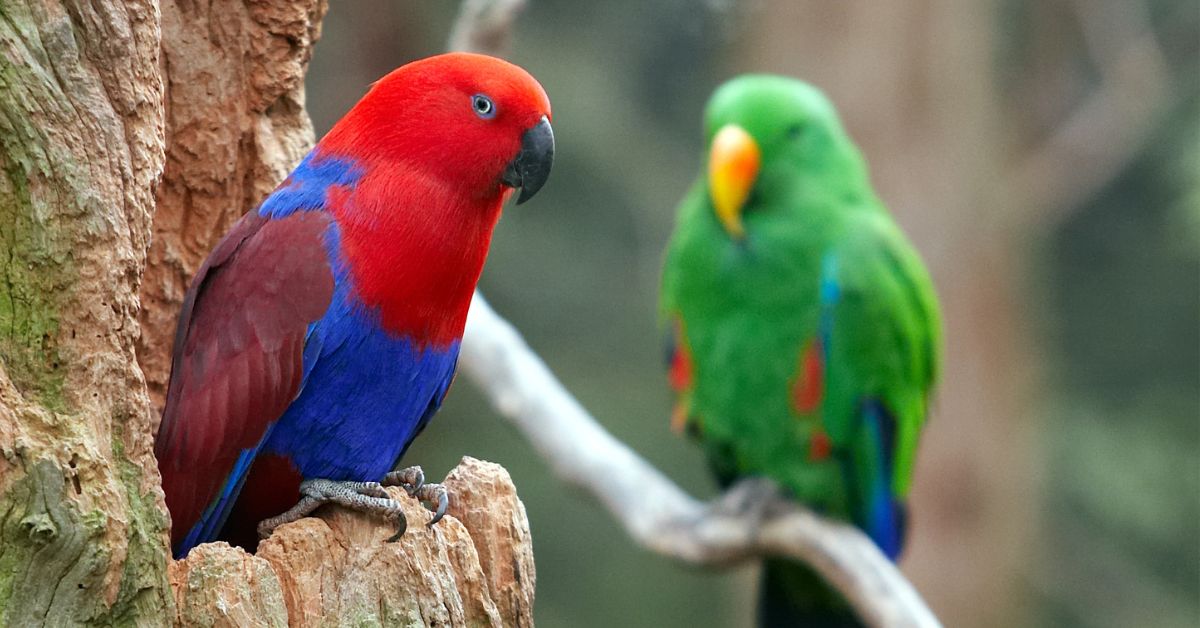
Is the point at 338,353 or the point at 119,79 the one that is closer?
the point at 119,79

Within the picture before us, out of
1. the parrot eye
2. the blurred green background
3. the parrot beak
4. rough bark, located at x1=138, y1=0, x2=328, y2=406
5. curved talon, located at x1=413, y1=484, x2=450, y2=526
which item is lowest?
curved talon, located at x1=413, y1=484, x2=450, y2=526

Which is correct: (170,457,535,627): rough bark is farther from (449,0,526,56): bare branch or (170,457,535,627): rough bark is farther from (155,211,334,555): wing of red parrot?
(449,0,526,56): bare branch

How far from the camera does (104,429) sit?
1.68 m

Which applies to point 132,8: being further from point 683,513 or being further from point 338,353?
point 683,513

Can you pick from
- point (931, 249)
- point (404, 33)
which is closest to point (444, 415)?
point (404, 33)

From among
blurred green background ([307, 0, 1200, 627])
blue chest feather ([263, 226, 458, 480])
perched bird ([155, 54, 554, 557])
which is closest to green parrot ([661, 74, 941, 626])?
A: blurred green background ([307, 0, 1200, 627])

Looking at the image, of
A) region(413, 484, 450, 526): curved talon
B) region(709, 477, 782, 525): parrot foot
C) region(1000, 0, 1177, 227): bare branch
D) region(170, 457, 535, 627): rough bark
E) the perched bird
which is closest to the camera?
region(170, 457, 535, 627): rough bark

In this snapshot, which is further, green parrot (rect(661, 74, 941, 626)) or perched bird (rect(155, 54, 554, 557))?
green parrot (rect(661, 74, 941, 626))

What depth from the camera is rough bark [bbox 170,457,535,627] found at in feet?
5.71

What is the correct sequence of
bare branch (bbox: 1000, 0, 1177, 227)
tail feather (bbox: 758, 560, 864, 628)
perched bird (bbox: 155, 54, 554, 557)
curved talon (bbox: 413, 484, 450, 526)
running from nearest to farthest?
curved talon (bbox: 413, 484, 450, 526) → perched bird (bbox: 155, 54, 554, 557) → tail feather (bbox: 758, 560, 864, 628) → bare branch (bbox: 1000, 0, 1177, 227)

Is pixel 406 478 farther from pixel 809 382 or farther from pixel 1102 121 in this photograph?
pixel 1102 121

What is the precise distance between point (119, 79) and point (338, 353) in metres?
0.54

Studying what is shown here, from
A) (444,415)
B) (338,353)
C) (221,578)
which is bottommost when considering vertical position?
(221,578)

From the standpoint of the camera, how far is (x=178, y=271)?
2.39 metres
